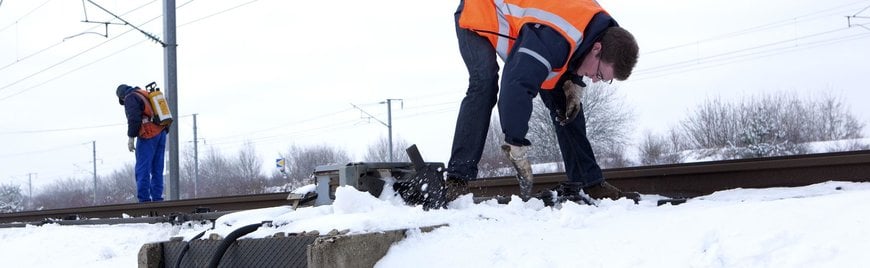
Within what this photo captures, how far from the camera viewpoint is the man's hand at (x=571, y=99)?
396 centimetres

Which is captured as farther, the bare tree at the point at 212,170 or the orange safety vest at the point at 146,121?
the bare tree at the point at 212,170

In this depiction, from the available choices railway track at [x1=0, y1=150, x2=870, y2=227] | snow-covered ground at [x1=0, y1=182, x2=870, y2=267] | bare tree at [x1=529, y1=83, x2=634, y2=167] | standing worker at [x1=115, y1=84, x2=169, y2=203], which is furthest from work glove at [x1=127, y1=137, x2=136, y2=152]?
bare tree at [x1=529, y1=83, x2=634, y2=167]

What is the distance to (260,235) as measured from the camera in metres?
2.66

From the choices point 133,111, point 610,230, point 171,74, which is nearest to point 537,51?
point 610,230

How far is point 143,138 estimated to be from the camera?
961 cm

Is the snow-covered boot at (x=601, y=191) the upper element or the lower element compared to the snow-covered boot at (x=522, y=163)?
lower

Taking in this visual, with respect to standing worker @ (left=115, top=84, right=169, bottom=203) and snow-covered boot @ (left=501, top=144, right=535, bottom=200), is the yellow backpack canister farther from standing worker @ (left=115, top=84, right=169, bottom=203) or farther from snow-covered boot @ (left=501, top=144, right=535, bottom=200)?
snow-covered boot @ (left=501, top=144, right=535, bottom=200)

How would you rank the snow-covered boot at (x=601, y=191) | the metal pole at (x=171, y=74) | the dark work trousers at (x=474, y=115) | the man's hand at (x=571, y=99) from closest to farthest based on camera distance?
the dark work trousers at (x=474, y=115) → the man's hand at (x=571, y=99) → the snow-covered boot at (x=601, y=191) → the metal pole at (x=171, y=74)

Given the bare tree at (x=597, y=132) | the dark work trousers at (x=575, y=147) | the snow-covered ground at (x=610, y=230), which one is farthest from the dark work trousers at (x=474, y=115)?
the bare tree at (x=597, y=132)

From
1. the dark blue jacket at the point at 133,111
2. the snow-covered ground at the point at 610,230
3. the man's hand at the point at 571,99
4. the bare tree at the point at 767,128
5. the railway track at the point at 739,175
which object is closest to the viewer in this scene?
the snow-covered ground at the point at 610,230

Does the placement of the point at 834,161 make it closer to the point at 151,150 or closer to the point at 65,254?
the point at 65,254

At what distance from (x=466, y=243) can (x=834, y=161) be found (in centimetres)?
313

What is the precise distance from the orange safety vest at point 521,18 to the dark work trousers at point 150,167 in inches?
283

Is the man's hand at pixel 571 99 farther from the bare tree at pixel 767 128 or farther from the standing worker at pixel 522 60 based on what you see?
the bare tree at pixel 767 128
